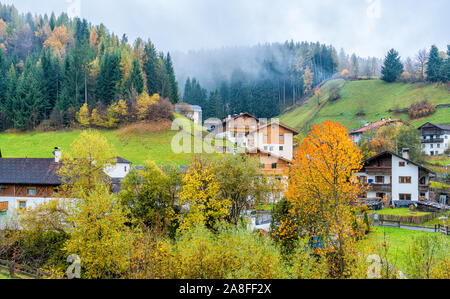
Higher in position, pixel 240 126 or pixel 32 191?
pixel 240 126

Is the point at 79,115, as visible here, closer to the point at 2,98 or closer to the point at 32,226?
the point at 2,98

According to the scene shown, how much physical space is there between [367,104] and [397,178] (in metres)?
60.6

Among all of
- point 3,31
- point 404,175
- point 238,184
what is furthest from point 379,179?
point 3,31

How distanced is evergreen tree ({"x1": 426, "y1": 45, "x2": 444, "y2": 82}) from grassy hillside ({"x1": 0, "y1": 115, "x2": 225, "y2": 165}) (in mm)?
77928

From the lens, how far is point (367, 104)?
90.9m

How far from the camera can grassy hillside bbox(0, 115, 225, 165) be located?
2082 inches

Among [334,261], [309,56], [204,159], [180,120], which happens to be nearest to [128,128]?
[180,120]

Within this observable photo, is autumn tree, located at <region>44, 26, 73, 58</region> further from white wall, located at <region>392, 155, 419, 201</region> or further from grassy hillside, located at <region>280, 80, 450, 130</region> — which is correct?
white wall, located at <region>392, 155, 419, 201</region>

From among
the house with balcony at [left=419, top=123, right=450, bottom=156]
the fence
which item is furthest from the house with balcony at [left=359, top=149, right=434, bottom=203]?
the fence

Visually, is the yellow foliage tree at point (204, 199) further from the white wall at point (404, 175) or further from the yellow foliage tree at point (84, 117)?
the yellow foliage tree at point (84, 117)

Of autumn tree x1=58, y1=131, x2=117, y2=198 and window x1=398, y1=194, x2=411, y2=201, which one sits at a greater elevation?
autumn tree x1=58, y1=131, x2=117, y2=198

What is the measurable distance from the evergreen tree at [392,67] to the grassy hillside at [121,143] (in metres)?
79.9

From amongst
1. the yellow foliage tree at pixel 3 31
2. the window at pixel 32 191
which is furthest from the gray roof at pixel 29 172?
the yellow foliage tree at pixel 3 31

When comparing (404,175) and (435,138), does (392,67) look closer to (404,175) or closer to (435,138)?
(435,138)
